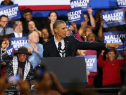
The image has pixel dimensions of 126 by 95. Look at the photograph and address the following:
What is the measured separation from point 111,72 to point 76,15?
156 cm

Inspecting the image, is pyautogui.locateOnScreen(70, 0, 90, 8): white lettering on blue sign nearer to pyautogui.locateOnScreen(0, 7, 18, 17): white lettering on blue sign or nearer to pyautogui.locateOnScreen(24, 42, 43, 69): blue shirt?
pyautogui.locateOnScreen(0, 7, 18, 17): white lettering on blue sign

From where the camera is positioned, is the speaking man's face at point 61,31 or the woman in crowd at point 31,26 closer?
the speaking man's face at point 61,31

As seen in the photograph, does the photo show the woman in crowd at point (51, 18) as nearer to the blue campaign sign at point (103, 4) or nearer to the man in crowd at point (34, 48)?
the man in crowd at point (34, 48)

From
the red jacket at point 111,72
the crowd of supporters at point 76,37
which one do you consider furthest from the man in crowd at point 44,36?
the red jacket at point 111,72

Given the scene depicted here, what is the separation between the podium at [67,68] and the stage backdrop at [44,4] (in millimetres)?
4762

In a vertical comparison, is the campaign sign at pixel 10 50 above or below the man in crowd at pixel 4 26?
below

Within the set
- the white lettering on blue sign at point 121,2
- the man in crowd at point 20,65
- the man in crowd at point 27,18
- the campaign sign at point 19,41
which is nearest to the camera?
the man in crowd at point 20,65

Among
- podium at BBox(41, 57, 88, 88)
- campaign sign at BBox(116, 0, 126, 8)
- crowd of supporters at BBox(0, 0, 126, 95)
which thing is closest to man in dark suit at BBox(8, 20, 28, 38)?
crowd of supporters at BBox(0, 0, 126, 95)

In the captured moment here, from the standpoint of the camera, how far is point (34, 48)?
709 centimetres

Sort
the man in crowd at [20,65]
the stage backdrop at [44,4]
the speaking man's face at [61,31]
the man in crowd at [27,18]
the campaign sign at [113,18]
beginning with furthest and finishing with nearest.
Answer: the stage backdrop at [44,4], the man in crowd at [27,18], the campaign sign at [113,18], the man in crowd at [20,65], the speaking man's face at [61,31]

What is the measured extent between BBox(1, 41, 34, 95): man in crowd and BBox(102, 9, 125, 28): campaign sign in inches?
79.6

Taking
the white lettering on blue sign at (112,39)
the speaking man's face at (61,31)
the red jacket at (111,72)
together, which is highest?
the speaking man's face at (61,31)

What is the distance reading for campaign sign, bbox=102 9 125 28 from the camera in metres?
7.52

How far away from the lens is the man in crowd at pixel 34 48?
6.97 m
